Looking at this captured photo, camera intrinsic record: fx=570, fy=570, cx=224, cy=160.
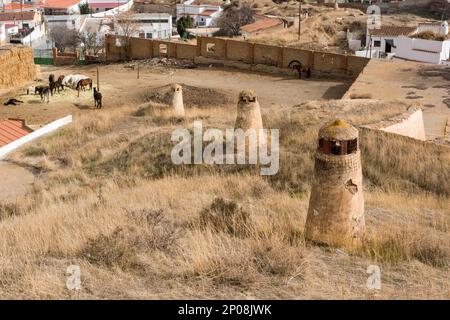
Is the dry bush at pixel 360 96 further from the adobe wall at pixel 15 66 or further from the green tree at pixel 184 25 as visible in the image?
the green tree at pixel 184 25

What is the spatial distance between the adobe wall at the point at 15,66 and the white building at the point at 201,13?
3421cm

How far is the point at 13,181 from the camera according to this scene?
1452cm

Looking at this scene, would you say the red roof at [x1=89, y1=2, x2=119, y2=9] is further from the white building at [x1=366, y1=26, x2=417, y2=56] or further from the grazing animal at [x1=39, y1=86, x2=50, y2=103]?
the grazing animal at [x1=39, y1=86, x2=50, y2=103]

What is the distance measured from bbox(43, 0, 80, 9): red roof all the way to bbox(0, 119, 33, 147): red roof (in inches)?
2114

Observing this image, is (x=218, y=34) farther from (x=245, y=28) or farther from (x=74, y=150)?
(x=74, y=150)

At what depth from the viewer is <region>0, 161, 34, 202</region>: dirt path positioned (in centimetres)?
1341

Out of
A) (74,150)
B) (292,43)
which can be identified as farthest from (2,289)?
(292,43)

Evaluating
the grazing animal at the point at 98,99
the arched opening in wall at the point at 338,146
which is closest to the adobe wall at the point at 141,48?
the grazing animal at the point at 98,99

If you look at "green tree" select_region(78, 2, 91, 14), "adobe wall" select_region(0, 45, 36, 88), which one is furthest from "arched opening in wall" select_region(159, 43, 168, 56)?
"green tree" select_region(78, 2, 91, 14)

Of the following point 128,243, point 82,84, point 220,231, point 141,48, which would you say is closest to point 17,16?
point 141,48

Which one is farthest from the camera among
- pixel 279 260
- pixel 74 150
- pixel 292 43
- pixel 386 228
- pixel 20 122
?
pixel 292 43

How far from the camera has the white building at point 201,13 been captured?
208 feet

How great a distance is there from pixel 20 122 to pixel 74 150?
4534mm

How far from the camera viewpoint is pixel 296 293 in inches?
217
